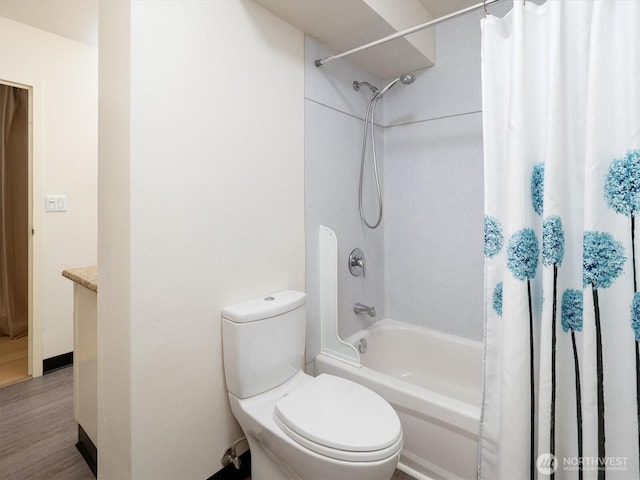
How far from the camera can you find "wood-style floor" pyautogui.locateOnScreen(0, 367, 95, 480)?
158cm

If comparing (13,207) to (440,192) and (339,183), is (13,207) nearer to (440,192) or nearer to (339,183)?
(339,183)

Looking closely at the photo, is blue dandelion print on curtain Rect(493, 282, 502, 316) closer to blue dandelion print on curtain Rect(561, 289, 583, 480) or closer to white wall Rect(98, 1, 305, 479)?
blue dandelion print on curtain Rect(561, 289, 583, 480)

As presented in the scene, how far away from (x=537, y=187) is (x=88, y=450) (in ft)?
7.21

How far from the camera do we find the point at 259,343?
1437 mm

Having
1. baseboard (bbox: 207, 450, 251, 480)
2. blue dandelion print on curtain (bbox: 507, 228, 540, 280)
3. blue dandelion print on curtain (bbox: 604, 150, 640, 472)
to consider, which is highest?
blue dandelion print on curtain (bbox: 604, 150, 640, 472)

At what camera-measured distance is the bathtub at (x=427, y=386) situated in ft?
4.68

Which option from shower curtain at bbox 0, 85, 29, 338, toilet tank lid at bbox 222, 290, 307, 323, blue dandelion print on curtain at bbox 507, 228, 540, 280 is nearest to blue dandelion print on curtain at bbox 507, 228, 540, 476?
blue dandelion print on curtain at bbox 507, 228, 540, 280

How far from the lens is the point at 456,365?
2135 mm

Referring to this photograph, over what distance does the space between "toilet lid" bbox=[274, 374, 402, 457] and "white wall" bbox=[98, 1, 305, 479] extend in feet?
1.24

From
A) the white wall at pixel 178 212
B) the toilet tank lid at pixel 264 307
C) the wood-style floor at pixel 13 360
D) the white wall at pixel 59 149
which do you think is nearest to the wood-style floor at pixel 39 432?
the wood-style floor at pixel 13 360

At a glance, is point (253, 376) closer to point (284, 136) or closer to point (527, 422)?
point (527, 422)

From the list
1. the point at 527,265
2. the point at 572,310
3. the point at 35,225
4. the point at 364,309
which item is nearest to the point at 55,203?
the point at 35,225

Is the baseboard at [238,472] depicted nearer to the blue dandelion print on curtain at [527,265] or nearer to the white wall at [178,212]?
the white wall at [178,212]

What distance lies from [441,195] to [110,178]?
5.91 feet
